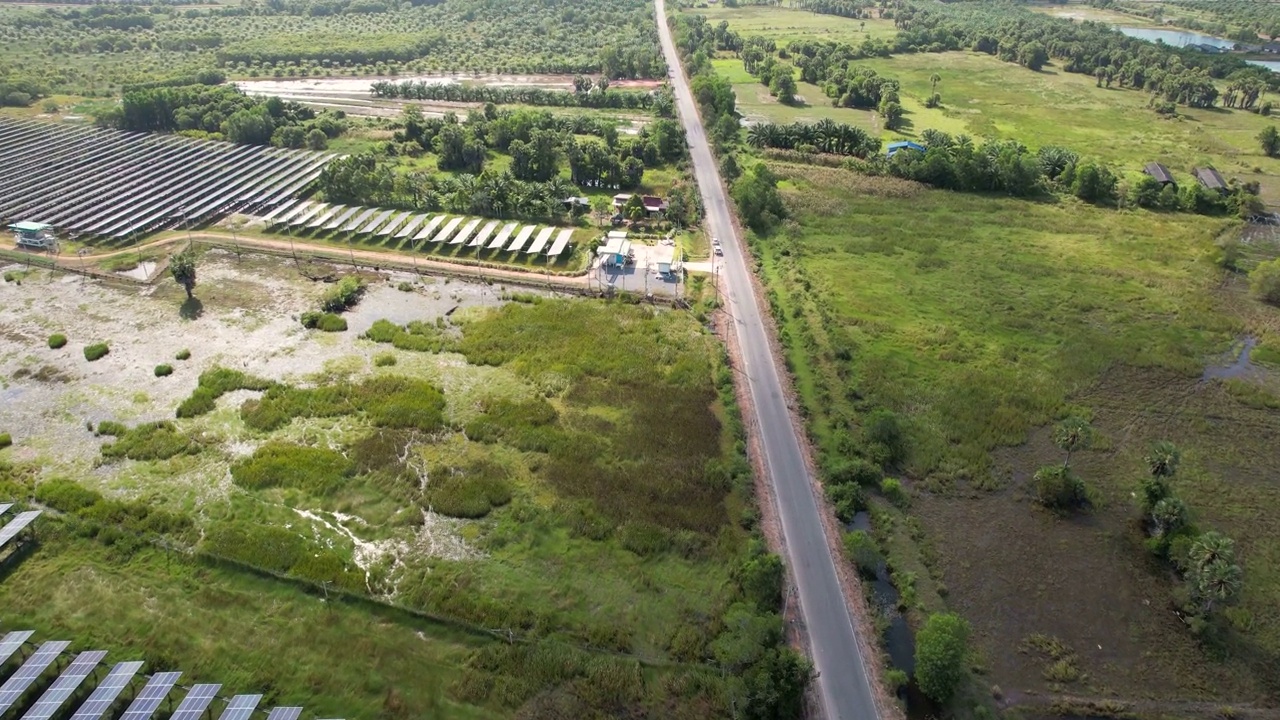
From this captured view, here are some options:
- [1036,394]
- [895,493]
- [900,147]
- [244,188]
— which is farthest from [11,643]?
[900,147]

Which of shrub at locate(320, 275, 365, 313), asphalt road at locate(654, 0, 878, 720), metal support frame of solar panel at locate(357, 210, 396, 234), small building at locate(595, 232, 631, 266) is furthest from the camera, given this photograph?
metal support frame of solar panel at locate(357, 210, 396, 234)

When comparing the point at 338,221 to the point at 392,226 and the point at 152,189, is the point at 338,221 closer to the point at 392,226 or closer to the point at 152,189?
the point at 392,226

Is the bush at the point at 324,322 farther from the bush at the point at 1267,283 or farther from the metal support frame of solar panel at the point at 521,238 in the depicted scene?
the bush at the point at 1267,283

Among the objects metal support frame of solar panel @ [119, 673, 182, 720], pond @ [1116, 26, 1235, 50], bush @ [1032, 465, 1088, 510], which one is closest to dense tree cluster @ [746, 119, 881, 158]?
bush @ [1032, 465, 1088, 510]

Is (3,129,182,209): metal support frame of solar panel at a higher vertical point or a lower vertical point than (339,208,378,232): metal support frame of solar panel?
higher

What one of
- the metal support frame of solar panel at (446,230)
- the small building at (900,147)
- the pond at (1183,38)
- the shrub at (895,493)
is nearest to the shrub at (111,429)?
the metal support frame of solar panel at (446,230)

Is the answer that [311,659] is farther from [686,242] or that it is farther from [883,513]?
[686,242]

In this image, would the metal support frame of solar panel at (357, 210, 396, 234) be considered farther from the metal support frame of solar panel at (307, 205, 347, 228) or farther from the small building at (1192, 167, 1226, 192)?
the small building at (1192, 167, 1226, 192)

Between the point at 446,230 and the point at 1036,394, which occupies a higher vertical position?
the point at 446,230
